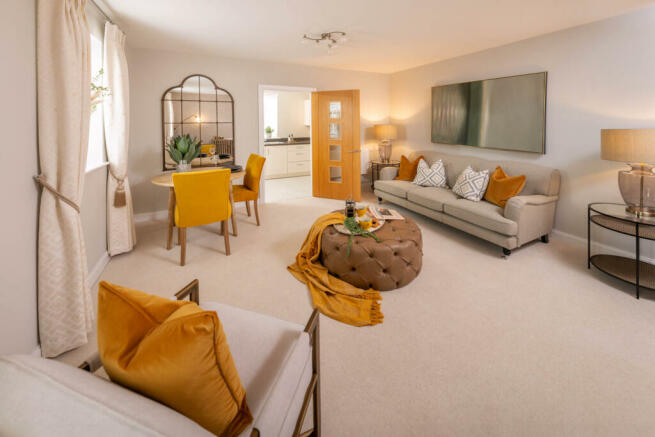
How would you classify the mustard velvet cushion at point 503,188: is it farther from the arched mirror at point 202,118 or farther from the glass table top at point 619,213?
the arched mirror at point 202,118

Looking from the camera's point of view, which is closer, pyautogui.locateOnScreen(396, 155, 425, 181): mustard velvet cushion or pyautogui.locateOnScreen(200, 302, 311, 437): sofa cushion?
pyautogui.locateOnScreen(200, 302, 311, 437): sofa cushion

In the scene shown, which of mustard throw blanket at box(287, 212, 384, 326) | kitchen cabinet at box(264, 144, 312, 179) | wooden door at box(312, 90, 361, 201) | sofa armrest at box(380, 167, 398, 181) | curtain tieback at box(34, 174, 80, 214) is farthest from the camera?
kitchen cabinet at box(264, 144, 312, 179)

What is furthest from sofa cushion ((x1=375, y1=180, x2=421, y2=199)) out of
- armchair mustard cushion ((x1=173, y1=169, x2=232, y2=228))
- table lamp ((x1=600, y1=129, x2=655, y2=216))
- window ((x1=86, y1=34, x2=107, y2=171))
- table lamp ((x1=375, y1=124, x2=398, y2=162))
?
window ((x1=86, y1=34, x2=107, y2=171))

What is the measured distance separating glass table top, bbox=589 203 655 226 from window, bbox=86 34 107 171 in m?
4.62

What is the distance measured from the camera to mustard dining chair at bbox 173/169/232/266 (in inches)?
126

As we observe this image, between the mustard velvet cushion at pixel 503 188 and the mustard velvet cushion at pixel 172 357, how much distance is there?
371cm

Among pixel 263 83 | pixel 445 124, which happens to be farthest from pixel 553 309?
pixel 263 83

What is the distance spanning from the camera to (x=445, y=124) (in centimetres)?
536

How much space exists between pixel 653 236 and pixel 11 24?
425 cm

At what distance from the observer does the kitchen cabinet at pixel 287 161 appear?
824 centimetres

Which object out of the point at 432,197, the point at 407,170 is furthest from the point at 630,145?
the point at 407,170

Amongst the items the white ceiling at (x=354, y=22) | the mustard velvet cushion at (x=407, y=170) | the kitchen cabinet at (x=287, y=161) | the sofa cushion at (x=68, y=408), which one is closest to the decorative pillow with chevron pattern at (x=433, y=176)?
the mustard velvet cushion at (x=407, y=170)

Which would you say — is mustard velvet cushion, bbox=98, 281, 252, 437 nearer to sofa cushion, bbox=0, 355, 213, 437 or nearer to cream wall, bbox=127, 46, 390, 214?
sofa cushion, bbox=0, 355, 213, 437

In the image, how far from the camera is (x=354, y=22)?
3521mm
